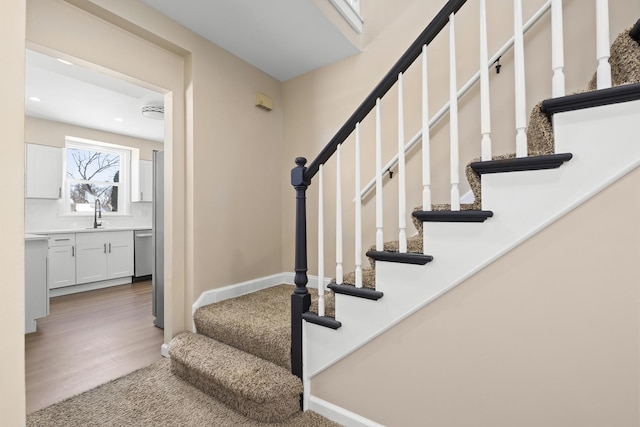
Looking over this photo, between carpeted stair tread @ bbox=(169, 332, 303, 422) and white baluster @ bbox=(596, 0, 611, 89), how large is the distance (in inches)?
76.8

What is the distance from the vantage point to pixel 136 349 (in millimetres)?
2441

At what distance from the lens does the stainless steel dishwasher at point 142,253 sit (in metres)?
4.96

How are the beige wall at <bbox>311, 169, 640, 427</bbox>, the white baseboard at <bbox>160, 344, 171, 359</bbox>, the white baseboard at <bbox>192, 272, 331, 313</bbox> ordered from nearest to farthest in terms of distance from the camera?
the beige wall at <bbox>311, 169, 640, 427</bbox> → the white baseboard at <bbox>160, 344, 171, 359</bbox> → the white baseboard at <bbox>192, 272, 331, 313</bbox>

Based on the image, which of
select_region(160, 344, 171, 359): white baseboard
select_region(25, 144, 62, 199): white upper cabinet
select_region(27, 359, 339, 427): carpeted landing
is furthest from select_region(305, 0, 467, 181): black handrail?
select_region(25, 144, 62, 199): white upper cabinet

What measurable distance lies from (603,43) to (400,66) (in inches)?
29.6

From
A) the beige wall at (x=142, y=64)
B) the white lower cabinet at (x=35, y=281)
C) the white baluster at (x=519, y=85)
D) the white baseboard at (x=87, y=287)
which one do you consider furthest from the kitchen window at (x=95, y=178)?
the white baluster at (x=519, y=85)

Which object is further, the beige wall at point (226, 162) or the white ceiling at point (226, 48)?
the beige wall at point (226, 162)

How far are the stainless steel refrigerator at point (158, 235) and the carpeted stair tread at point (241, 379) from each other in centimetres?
101

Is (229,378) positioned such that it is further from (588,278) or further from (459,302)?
(588,278)

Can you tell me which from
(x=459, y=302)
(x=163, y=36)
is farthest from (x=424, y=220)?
(x=163, y=36)

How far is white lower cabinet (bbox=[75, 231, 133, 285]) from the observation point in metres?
4.30

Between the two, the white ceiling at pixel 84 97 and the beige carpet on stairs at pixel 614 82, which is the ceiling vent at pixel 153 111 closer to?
the white ceiling at pixel 84 97

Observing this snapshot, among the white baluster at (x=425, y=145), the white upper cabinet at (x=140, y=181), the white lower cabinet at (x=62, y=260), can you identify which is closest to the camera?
the white baluster at (x=425, y=145)

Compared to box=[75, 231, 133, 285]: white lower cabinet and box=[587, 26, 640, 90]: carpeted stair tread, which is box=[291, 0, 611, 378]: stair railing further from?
box=[75, 231, 133, 285]: white lower cabinet
